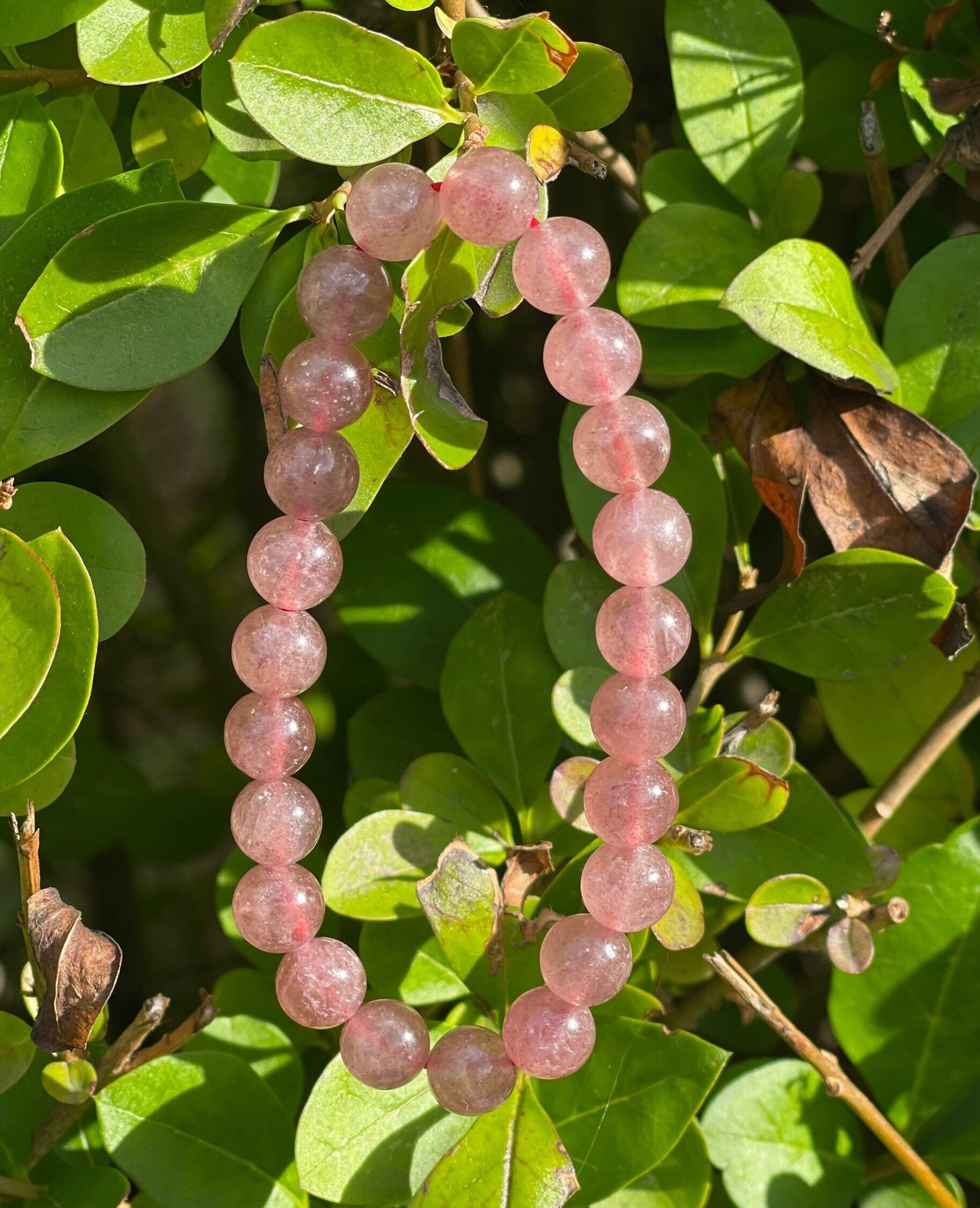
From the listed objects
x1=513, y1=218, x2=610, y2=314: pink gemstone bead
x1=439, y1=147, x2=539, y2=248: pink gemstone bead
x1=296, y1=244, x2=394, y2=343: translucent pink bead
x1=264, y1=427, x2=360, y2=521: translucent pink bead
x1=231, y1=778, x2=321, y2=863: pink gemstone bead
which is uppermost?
x1=439, y1=147, x2=539, y2=248: pink gemstone bead

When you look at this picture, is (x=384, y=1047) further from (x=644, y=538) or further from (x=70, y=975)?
(x=644, y=538)

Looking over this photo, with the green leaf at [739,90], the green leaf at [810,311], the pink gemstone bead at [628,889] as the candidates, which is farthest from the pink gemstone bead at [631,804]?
the green leaf at [739,90]

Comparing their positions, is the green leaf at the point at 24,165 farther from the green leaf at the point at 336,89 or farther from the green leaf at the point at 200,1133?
the green leaf at the point at 200,1133

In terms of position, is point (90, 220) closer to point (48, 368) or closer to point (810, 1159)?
point (48, 368)

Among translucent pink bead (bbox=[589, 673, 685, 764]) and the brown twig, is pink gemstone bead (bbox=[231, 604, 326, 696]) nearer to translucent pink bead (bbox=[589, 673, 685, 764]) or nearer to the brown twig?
translucent pink bead (bbox=[589, 673, 685, 764])

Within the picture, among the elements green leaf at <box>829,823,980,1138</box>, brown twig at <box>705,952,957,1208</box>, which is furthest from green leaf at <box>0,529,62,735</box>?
green leaf at <box>829,823,980,1138</box>

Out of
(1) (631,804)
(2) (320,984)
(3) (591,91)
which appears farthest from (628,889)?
(3) (591,91)
